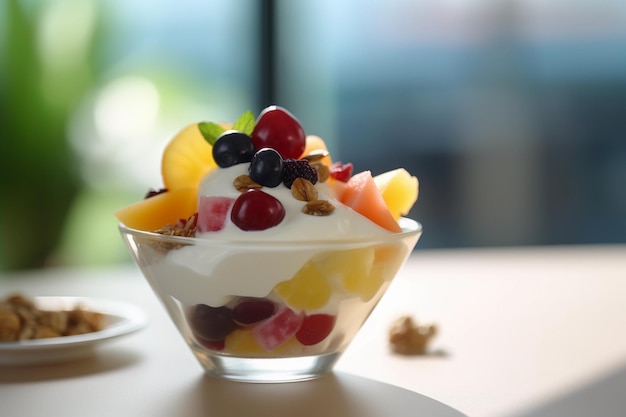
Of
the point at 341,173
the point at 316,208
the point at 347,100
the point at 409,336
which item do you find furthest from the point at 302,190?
the point at 347,100

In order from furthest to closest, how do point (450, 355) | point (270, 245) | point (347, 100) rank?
point (347, 100), point (450, 355), point (270, 245)

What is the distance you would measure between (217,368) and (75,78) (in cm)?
295

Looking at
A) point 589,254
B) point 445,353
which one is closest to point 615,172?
point 589,254

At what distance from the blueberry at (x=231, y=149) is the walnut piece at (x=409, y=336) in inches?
14.3

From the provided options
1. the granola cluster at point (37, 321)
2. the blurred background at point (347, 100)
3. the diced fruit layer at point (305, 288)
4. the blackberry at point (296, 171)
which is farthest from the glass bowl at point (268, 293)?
the blurred background at point (347, 100)

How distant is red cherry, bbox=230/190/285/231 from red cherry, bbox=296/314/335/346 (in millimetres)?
118

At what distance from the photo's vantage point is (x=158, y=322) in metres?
1.53

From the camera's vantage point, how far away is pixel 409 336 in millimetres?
1369

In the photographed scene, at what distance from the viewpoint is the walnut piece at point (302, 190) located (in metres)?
1.12

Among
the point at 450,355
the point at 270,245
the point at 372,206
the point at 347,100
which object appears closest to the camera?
the point at 270,245

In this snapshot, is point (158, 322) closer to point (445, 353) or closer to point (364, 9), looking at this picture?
point (445, 353)

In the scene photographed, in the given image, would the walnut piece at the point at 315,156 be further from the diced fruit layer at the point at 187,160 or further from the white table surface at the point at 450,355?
the white table surface at the point at 450,355

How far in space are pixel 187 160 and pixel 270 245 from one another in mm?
253

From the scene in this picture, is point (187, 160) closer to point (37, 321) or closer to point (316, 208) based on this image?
point (316, 208)
